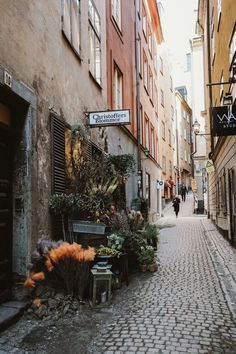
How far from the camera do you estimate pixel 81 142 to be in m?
8.50

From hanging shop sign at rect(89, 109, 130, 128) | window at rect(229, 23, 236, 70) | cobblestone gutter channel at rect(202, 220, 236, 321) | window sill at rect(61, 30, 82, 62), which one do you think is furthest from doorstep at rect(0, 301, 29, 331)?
window at rect(229, 23, 236, 70)

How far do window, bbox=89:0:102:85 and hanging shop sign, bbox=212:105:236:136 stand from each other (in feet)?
10.8

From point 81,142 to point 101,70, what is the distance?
150 inches

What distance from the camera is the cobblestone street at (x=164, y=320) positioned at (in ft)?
14.2

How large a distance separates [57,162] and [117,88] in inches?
324

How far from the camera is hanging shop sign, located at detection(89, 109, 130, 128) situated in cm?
864

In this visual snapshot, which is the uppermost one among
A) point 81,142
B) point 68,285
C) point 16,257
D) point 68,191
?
point 81,142

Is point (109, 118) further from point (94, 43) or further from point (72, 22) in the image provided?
→ point (94, 43)

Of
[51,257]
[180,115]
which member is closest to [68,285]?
[51,257]

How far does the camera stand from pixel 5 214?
222 inches

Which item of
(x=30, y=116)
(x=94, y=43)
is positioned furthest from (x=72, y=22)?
(x=30, y=116)

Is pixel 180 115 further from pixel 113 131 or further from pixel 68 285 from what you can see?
pixel 68 285

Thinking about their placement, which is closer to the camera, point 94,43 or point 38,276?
point 38,276

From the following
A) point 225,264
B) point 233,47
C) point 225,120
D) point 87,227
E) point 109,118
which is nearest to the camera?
point 87,227
